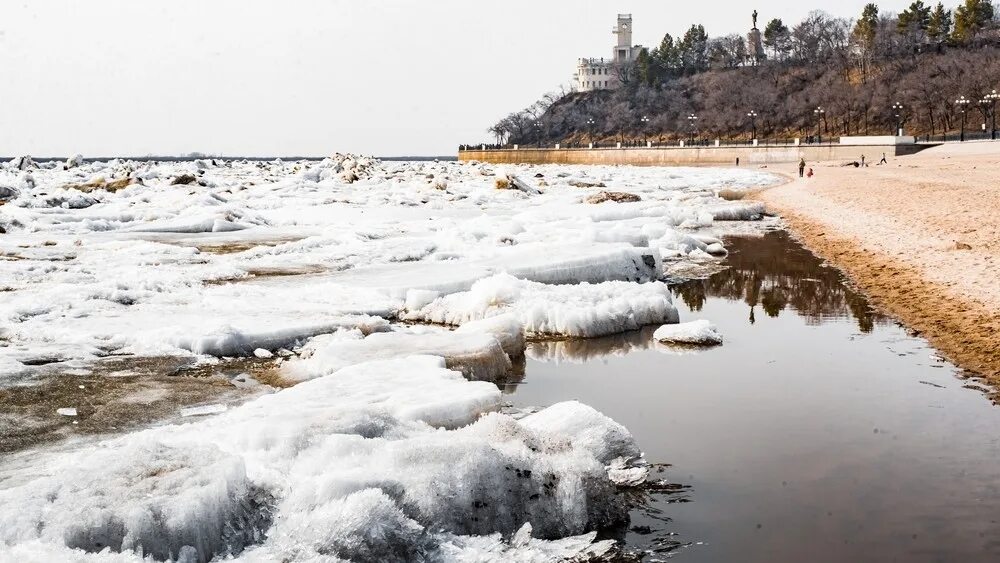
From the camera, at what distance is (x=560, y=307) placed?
915 centimetres

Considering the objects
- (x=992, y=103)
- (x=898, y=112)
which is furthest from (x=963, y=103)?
(x=898, y=112)

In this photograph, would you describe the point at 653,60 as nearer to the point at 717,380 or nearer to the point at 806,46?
the point at 806,46

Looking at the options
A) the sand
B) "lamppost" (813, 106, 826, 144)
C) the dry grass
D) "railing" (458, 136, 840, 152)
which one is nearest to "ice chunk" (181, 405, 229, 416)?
the sand

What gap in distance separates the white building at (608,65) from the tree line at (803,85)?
4.89 m

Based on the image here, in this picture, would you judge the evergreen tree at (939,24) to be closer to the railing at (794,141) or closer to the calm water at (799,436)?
the railing at (794,141)

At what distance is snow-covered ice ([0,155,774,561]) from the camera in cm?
380

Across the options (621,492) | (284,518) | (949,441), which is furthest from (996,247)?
(284,518)

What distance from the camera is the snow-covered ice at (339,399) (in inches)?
150

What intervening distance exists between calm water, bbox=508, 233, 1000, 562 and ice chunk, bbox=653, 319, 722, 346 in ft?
0.64

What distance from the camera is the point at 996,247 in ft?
40.7

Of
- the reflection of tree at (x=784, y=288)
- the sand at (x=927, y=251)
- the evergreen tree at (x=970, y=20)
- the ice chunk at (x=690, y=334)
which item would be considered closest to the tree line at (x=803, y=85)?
the evergreen tree at (x=970, y=20)

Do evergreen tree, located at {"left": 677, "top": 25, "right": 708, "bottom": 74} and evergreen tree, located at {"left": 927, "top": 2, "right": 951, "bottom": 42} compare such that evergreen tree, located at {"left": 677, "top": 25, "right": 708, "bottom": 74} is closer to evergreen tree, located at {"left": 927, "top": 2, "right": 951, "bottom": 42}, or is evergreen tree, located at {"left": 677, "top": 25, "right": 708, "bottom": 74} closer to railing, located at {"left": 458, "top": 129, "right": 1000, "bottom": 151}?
railing, located at {"left": 458, "top": 129, "right": 1000, "bottom": 151}

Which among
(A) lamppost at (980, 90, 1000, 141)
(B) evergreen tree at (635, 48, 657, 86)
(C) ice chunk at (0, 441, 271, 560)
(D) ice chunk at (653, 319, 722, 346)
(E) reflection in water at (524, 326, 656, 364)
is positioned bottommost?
(E) reflection in water at (524, 326, 656, 364)

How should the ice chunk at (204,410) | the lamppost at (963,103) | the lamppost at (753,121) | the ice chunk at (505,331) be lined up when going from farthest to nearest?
the lamppost at (753,121) → the lamppost at (963,103) → the ice chunk at (505,331) → the ice chunk at (204,410)
